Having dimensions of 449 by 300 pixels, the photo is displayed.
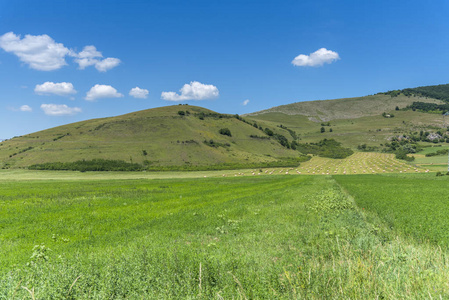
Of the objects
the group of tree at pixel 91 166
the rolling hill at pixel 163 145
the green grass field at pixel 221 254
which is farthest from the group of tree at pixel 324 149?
the green grass field at pixel 221 254

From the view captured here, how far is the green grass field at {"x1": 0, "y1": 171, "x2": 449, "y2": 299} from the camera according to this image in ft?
20.1

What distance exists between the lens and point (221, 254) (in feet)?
30.9

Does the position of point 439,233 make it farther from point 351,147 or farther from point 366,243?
point 351,147

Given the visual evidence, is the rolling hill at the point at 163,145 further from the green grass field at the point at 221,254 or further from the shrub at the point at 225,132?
the green grass field at the point at 221,254

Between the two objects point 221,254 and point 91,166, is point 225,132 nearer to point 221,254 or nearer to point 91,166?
point 91,166

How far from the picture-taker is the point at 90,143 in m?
130

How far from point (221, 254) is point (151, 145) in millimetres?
129111

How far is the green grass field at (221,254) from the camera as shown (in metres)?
6.11

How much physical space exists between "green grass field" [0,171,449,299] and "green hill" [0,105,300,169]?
9699 cm

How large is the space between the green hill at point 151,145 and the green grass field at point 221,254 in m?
97.0

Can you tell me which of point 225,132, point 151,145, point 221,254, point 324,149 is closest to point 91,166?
point 151,145

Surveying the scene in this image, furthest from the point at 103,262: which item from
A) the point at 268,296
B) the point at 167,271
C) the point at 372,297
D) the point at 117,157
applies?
the point at 117,157

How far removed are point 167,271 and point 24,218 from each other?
1726 centimetres

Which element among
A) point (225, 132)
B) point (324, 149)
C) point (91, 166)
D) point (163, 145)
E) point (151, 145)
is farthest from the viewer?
point (324, 149)
